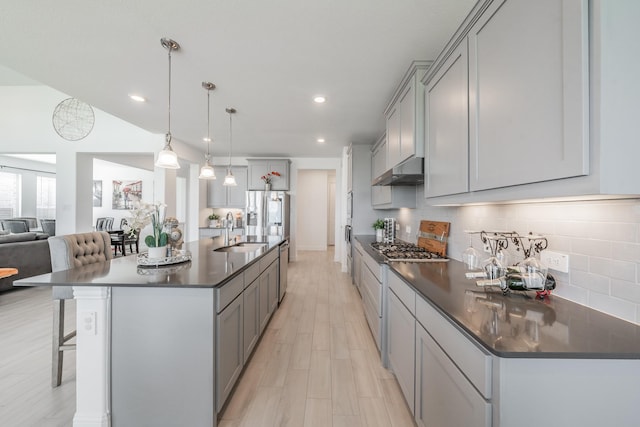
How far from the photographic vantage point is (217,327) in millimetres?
1489

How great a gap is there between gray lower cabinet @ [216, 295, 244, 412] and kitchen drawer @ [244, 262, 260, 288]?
0.15m

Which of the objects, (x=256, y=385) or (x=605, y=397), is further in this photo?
(x=256, y=385)

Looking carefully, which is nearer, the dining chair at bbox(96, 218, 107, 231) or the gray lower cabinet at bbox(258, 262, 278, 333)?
the gray lower cabinet at bbox(258, 262, 278, 333)

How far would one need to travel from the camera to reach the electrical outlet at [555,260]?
1.23 meters

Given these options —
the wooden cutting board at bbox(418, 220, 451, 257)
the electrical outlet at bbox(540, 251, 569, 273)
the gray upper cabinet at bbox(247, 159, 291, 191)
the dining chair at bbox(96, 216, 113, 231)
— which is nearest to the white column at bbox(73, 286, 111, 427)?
the electrical outlet at bbox(540, 251, 569, 273)

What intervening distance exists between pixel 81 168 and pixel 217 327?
18.5 ft

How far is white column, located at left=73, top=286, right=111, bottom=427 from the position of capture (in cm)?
144

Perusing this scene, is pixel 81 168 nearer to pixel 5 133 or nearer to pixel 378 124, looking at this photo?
pixel 5 133

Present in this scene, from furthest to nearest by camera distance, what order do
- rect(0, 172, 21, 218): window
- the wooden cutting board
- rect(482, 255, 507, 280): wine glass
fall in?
rect(0, 172, 21, 218): window < the wooden cutting board < rect(482, 255, 507, 280): wine glass

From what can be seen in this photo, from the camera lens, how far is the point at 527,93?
98cm

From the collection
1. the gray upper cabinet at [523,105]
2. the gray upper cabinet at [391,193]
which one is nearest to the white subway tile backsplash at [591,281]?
the gray upper cabinet at [523,105]

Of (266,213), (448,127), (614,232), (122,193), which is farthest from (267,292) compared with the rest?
(122,193)

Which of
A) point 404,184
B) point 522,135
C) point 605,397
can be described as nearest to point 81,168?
point 404,184

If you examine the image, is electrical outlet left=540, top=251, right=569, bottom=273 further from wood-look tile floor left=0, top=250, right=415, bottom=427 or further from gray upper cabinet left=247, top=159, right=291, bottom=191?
gray upper cabinet left=247, top=159, right=291, bottom=191
